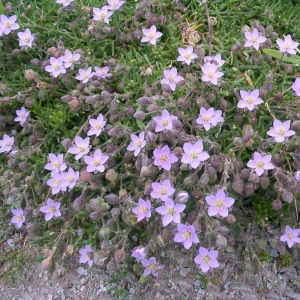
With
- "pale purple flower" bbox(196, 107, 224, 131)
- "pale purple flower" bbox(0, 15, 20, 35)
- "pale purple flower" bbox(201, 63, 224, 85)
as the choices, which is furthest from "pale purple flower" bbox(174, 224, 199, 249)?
"pale purple flower" bbox(0, 15, 20, 35)

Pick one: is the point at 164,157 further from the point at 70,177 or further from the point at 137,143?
the point at 70,177

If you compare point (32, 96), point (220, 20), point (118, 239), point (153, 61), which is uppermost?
point (220, 20)

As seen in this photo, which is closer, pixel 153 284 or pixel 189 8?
pixel 153 284

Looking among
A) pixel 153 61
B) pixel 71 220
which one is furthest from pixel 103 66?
pixel 71 220

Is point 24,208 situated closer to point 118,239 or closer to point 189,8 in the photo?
point 118,239

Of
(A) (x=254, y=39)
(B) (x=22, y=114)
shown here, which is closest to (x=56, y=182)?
(B) (x=22, y=114)

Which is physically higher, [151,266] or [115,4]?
[115,4]

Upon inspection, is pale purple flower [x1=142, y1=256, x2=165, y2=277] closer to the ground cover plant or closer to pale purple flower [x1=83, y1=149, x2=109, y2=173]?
the ground cover plant
